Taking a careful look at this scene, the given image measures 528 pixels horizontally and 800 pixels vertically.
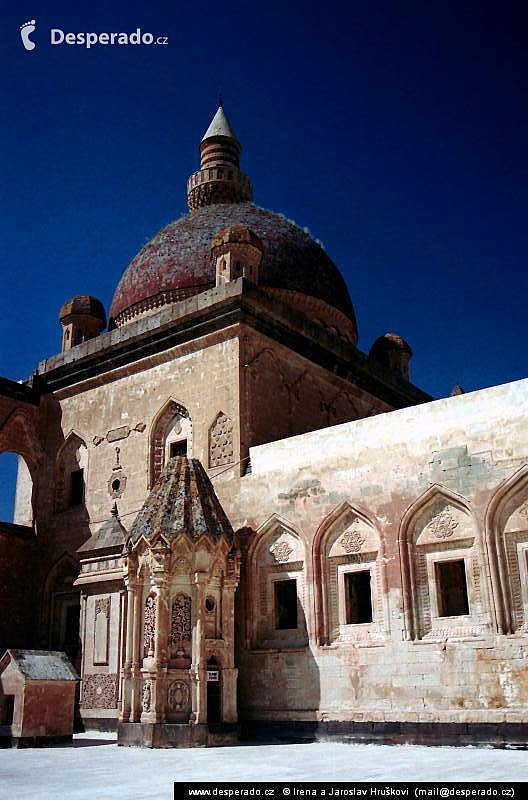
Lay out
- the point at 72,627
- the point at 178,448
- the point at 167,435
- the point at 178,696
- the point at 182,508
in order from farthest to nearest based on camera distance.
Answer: the point at 72,627 < the point at 167,435 < the point at 178,448 < the point at 182,508 < the point at 178,696

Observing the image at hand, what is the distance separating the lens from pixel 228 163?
82.5 ft

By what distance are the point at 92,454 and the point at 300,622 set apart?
6.96 m

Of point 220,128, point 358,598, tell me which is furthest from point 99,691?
point 220,128

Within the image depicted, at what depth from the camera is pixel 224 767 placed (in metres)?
9.04

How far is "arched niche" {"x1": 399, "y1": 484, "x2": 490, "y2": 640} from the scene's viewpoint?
12.2 meters

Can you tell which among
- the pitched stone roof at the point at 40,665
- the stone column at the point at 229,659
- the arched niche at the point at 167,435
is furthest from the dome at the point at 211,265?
the pitched stone roof at the point at 40,665

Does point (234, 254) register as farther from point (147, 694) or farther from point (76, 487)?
point (147, 694)

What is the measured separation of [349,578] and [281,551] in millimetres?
1339

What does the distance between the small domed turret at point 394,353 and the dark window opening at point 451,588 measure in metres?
9.24

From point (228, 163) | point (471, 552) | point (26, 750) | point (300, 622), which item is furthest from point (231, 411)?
point (228, 163)

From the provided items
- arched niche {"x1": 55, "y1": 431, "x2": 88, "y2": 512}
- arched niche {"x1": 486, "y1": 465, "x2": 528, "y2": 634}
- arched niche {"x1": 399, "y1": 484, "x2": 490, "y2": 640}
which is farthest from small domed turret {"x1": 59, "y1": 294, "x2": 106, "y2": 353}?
arched niche {"x1": 486, "y1": 465, "x2": 528, "y2": 634}

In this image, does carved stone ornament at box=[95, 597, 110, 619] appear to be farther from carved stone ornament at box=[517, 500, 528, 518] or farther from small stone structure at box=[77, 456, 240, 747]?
carved stone ornament at box=[517, 500, 528, 518]

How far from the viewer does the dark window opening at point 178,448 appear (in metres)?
17.0

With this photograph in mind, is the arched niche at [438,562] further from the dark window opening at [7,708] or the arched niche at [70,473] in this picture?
the arched niche at [70,473]
